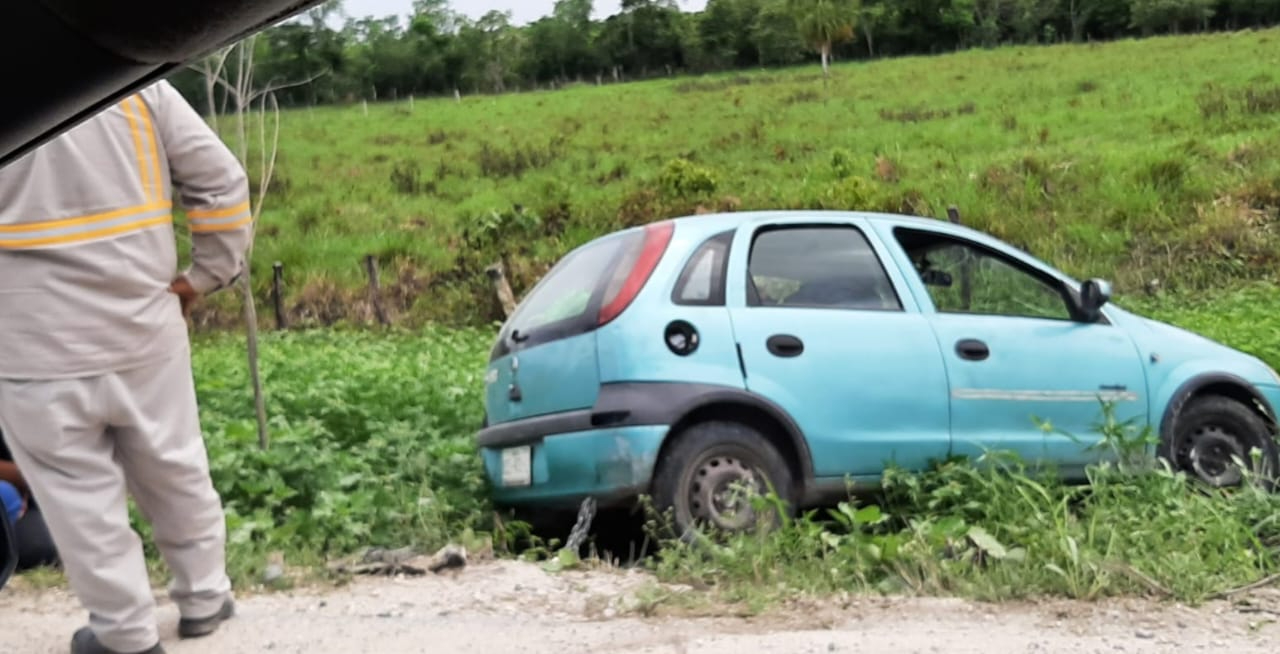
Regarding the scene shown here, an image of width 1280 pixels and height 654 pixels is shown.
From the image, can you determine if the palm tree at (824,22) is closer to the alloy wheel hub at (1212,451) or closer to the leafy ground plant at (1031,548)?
the alloy wheel hub at (1212,451)

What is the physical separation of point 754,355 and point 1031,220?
617 inches

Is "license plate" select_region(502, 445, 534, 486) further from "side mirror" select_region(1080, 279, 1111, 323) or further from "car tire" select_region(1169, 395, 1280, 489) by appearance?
"car tire" select_region(1169, 395, 1280, 489)

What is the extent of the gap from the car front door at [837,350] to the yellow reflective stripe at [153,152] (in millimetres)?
2494

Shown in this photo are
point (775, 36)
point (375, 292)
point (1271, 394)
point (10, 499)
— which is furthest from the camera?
point (775, 36)

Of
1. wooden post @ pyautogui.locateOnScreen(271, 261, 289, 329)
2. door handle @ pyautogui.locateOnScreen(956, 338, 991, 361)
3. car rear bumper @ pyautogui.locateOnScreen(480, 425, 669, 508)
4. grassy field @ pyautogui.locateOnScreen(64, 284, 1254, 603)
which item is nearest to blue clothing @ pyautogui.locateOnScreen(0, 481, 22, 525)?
grassy field @ pyautogui.locateOnScreen(64, 284, 1254, 603)

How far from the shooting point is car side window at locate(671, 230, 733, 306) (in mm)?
5543

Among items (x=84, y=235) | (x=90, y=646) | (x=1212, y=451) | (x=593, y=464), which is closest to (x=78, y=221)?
(x=84, y=235)

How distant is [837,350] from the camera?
5629mm

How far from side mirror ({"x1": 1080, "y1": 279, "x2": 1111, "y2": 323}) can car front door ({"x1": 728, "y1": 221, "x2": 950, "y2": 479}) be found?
928mm

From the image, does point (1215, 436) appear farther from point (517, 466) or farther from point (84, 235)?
point (84, 235)

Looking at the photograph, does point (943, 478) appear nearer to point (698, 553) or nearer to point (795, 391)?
point (795, 391)

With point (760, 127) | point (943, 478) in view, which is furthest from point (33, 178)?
point (760, 127)

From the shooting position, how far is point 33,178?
3557 mm

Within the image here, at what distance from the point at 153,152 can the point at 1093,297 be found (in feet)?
14.1
